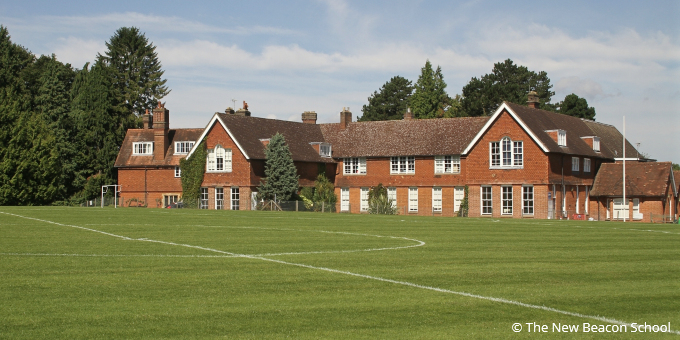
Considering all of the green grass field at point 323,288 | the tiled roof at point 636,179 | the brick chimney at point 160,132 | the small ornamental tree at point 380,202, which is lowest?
the green grass field at point 323,288

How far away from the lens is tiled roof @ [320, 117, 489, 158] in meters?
59.5

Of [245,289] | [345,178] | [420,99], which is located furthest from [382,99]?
[245,289]

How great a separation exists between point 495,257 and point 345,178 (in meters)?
46.0

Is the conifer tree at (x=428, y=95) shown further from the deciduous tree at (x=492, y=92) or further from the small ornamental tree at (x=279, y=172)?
the small ornamental tree at (x=279, y=172)

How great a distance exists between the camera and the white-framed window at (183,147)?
67562 mm

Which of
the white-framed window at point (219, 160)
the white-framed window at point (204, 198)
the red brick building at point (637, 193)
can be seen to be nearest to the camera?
the red brick building at point (637, 193)

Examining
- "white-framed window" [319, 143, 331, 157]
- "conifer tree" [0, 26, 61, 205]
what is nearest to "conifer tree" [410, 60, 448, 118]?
"white-framed window" [319, 143, 331, 157]

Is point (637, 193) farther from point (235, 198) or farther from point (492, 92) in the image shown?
point (492, 92)

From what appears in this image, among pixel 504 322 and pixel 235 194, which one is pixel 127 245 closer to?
pixel 504 322

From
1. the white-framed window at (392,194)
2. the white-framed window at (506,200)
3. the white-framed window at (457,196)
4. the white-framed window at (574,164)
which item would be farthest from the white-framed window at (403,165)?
the white-framed window at (574,164)

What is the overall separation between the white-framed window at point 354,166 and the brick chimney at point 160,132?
17.1m

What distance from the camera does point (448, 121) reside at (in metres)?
62.2

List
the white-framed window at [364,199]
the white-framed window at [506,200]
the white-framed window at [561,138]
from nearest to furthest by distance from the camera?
the white-framed window at [506,200]
the white-framed window at [561,138]
the white-framed window at [364,199]

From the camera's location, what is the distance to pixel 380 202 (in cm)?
5903
